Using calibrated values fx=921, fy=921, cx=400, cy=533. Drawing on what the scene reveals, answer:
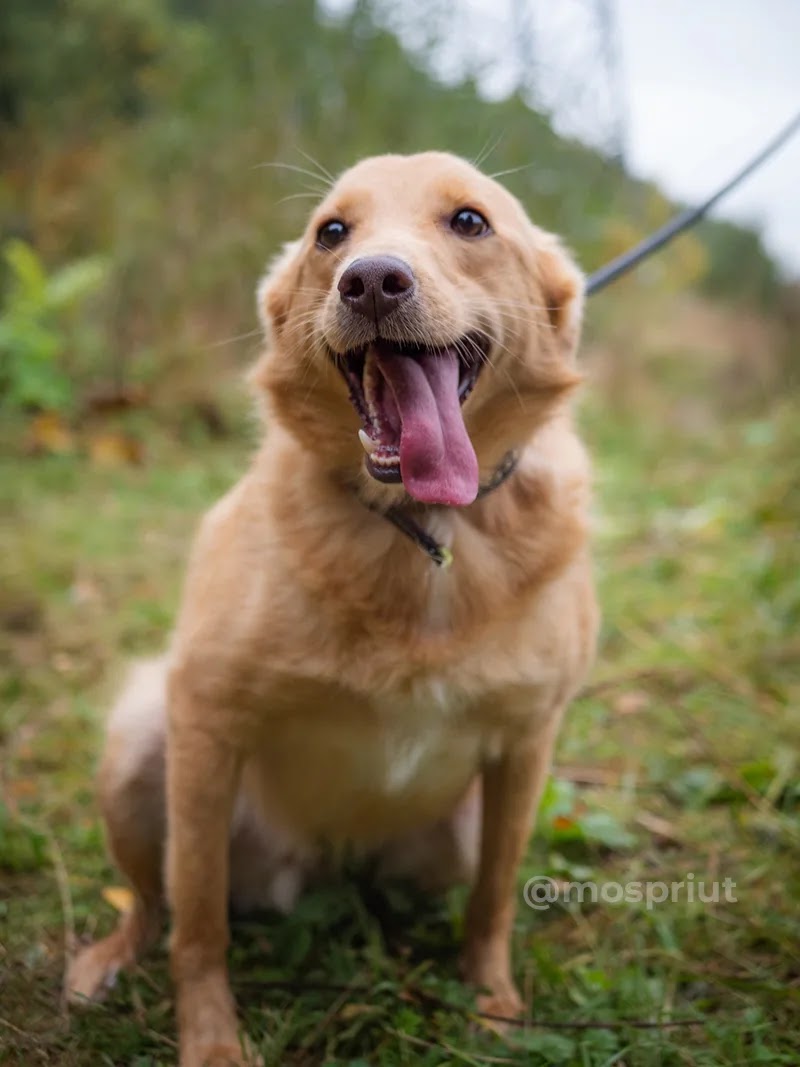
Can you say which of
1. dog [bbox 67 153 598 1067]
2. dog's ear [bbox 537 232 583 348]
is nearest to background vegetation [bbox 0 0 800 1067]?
dog [bbox 67 153 598 1067]

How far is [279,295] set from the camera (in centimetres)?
211

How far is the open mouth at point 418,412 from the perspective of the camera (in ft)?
5.54

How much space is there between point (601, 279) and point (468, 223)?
0.56 m

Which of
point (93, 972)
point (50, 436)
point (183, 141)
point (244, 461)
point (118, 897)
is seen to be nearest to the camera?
point (93, 972)

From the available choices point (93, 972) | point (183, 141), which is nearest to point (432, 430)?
point (93, 972)

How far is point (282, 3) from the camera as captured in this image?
24.1ft

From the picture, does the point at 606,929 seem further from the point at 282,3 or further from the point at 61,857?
the point at 282,3

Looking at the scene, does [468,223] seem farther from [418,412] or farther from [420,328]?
[418,412]

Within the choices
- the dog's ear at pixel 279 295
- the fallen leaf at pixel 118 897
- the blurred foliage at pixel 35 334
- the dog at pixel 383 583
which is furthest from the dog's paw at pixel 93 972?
the blurred foliage at pixel 35 334

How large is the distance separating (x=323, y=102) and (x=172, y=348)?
7.21 ft

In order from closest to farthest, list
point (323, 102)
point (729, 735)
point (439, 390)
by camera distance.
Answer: point (439, 390) < point (729, 735) < point (323, 102)

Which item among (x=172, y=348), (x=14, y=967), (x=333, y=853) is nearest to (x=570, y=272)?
(x=333, y=853)

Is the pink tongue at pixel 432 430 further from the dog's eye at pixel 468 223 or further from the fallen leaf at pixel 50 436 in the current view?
the fallen leaf at pixel 50 436

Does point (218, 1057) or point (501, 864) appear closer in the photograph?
point (218, 1057)
